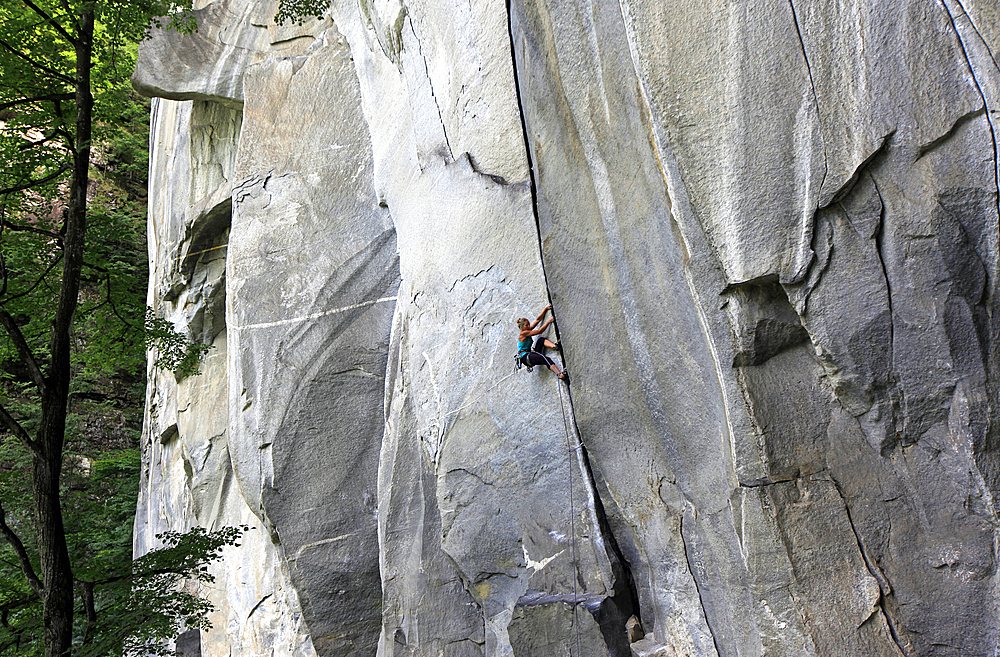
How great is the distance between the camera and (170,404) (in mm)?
13156

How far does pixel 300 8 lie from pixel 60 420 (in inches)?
252

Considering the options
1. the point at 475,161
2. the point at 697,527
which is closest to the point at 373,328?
the point at 475,161

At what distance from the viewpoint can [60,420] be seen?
A: 21.2ft

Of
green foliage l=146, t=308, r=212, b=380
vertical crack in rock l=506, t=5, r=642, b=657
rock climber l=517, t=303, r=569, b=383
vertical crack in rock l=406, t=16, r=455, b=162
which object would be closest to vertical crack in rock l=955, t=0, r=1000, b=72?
vertical crack in rock l=506, t=5, r=642, b=657

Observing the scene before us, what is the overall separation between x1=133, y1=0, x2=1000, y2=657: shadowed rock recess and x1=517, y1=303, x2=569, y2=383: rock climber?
6.0 inches

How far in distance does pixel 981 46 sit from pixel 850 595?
3.12 meters

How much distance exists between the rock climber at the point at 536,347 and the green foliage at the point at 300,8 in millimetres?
6050

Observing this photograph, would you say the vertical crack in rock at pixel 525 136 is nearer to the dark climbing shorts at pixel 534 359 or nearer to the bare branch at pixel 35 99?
the dark climbing shorts at pixel 534 359

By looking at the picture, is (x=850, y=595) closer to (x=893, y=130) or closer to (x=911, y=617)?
(x=911, y=617)

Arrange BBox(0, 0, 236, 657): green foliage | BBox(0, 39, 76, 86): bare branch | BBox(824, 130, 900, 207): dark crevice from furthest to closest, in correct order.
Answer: BBox(0, 39, 76, 86): bare branch → BBox(0, 0, 236, 657): green foliage → BBox(824, 130, 900, 207): dark crevice

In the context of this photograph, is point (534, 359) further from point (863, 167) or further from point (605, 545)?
point (863, 167)

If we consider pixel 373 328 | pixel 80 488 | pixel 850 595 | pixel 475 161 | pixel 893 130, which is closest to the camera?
pixel 893 130

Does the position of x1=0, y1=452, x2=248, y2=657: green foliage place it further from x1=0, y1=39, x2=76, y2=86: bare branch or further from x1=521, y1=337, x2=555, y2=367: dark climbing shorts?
x1=0, y1=39, x2=76, y2=86: bare branch

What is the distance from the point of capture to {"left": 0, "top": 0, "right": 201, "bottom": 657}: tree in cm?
604
